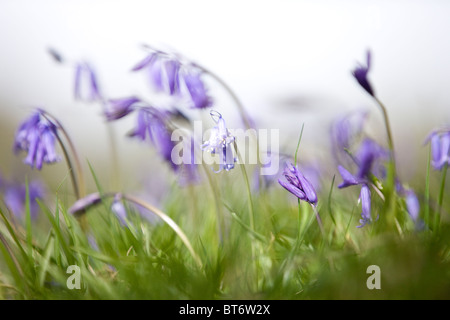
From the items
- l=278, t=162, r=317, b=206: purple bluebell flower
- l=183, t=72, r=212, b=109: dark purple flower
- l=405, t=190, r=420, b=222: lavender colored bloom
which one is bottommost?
l=405, t=190, r=420, b=222: lavender colored bloom

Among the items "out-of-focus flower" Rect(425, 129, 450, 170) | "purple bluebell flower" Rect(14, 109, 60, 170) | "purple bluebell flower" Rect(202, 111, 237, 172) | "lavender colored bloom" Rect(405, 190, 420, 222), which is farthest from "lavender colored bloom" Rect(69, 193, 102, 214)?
"out-of-focus flower" Rect(425, 129, 450, 170)

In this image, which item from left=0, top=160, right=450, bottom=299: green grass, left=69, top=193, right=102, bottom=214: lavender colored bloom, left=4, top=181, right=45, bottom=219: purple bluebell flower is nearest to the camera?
left=0, top=160, right=450, bottom=299: green grass

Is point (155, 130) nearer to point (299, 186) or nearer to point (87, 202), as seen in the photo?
point (87, 202)

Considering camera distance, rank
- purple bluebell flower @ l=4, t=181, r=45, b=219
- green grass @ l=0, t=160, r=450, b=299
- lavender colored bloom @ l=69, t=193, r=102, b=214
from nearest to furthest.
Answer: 1. green grass @ l=0, t=160, r=450, b=299
2. lavender colored bloom @ l=69, t=193, r=102, b=214
3. purple bluebell flower @ l=4, t=181, r=45, b=219

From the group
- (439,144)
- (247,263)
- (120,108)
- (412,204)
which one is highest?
(120,108)

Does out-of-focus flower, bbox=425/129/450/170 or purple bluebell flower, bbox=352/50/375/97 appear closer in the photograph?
purple bluebell flower, bbox=352/50/375/97

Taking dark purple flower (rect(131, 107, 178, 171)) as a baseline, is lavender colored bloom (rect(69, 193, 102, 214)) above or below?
below

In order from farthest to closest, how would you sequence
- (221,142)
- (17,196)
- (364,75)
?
(17,196)
(221,142)
(364,75)

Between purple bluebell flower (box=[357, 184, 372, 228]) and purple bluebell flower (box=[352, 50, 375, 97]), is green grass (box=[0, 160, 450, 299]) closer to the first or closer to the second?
purple bluebell flower (box=[357, 184, 372, 228])

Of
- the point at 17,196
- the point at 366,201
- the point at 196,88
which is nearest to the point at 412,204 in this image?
the point at 366,201
